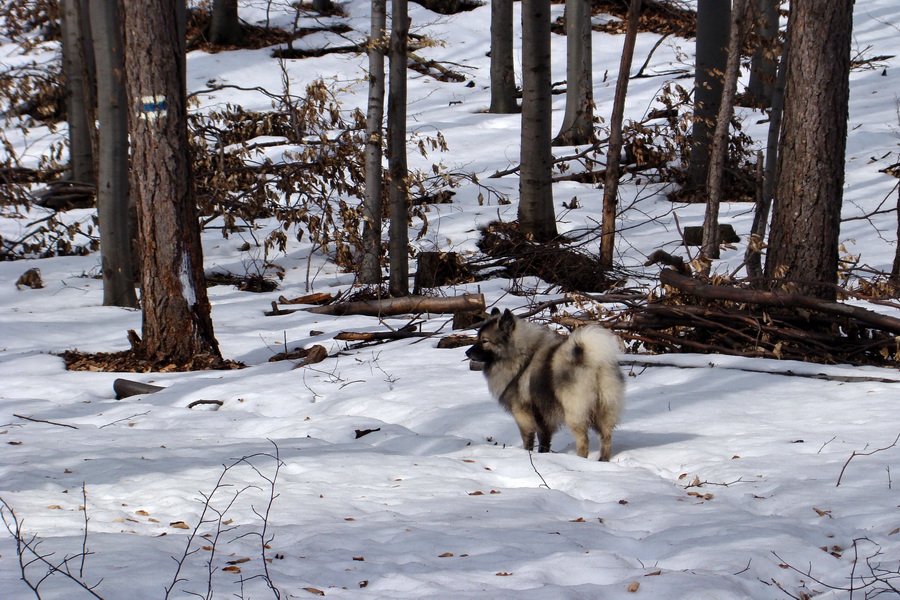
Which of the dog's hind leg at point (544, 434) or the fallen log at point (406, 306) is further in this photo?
the fallen log at point (406, 306)

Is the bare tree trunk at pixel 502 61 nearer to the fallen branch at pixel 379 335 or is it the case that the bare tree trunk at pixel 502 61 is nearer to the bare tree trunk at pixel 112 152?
the bare tree trunk at pixel 112 152

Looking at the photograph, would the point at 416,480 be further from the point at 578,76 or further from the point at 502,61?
the point at 502,61

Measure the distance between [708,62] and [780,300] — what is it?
10.6m

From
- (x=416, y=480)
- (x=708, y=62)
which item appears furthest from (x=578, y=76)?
(x=416, y=480)

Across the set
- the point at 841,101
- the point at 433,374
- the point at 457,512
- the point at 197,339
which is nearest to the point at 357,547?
the point at 457,512

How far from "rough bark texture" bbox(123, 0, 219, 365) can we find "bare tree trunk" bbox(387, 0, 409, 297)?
3293 mm

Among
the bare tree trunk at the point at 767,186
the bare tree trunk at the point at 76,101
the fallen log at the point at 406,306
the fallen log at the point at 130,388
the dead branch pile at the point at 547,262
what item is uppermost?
the bare tree trunk at the point at 76,101

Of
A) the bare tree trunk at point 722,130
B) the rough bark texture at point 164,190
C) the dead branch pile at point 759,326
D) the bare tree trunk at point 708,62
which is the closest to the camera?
the dead branch pile at point 759,326

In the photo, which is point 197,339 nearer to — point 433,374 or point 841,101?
point 433,374

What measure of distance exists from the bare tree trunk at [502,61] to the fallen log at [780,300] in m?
15.9

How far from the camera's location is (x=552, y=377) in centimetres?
584

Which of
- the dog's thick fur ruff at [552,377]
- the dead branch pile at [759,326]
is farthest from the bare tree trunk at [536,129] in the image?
Result: the dog's thick fur ruff at [552,377]

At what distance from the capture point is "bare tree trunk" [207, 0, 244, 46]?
27406 mm

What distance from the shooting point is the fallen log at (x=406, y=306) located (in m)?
10.3
